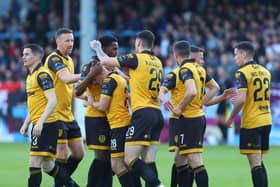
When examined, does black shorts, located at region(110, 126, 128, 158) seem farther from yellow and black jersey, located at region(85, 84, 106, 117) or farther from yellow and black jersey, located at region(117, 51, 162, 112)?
yellow and black jersey, located at region(85, 84, 106, 117)

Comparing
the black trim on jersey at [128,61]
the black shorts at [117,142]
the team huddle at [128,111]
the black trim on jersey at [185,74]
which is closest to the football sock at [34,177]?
the team huddle at [128,111]

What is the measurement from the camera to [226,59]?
2591 centimetres

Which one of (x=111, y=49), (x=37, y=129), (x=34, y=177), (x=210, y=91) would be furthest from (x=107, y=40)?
(x=34, y=177)

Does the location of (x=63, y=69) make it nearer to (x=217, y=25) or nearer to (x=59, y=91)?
(x=59, y=91)

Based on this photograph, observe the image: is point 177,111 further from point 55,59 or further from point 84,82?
point 55,59

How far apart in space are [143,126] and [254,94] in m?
1.92

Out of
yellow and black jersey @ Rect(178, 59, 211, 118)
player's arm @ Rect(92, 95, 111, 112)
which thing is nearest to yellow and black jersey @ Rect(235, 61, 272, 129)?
yellow and black jersey @ Rect(178, 59, 211, 118)

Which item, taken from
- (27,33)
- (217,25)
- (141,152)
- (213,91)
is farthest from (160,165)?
(27,33)

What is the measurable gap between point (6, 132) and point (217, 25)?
7.59 metres

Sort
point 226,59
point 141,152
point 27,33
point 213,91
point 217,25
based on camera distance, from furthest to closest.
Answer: point 27,33
point 217,25
point 226,59
point 213,91
point 141,152

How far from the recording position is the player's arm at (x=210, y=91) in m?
13.8

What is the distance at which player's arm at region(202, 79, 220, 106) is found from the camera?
13.8 m

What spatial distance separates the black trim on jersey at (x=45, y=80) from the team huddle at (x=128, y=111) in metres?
0.01

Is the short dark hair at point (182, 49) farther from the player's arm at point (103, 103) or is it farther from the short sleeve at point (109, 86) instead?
the player's arm at point (103, 103)
